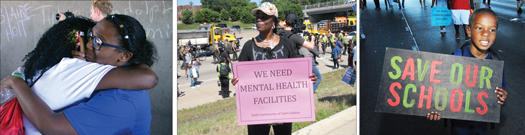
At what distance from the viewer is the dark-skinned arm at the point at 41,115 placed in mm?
2018

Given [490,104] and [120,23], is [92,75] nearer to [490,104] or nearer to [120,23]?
[120,23]

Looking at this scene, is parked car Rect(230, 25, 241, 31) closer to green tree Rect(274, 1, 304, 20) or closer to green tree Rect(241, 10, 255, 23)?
green tree Rect(241, 10, 255, 23)

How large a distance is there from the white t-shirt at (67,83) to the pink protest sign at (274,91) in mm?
1285

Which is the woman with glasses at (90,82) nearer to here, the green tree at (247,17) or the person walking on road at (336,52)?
the green tree at (247,17)

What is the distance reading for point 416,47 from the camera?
368 centimetres

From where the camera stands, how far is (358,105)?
3785 mm

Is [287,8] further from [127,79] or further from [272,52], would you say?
[127,79]

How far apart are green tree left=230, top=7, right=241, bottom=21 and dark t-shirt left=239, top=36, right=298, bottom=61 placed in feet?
1.80

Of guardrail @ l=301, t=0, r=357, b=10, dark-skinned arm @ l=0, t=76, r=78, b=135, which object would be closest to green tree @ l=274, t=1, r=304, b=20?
guardrail @ l=301, t=0, r=357, b=10

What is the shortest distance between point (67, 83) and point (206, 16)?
6.42 ft

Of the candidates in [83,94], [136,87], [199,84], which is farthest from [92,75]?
[199,84]

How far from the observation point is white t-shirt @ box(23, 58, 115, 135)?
2191 millimetres

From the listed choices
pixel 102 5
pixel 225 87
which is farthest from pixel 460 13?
pixel 102 5

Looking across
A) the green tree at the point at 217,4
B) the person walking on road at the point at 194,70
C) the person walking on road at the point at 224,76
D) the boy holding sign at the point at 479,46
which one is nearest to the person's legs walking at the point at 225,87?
the person walking on road at the point at 224,76
